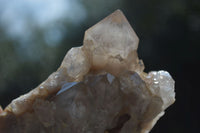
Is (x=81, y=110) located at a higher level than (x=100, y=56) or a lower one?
lower

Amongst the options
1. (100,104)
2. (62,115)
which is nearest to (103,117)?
(100,104)

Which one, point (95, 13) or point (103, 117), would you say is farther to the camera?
point (95, 13)

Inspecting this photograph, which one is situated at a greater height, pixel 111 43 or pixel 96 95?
pixel 111 43

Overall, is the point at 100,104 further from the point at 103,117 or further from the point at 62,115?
the point at 62,115

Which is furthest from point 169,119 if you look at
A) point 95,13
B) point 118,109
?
point 118,109

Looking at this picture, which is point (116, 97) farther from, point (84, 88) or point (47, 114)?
point (47, 114)

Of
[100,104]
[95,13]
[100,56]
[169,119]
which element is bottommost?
[169,119]
